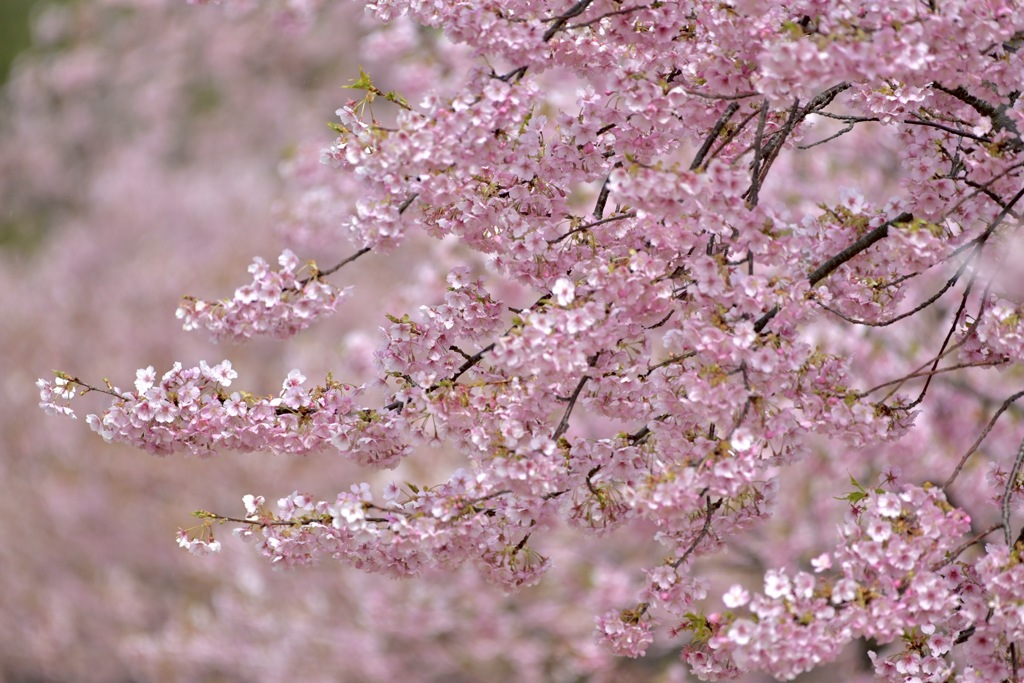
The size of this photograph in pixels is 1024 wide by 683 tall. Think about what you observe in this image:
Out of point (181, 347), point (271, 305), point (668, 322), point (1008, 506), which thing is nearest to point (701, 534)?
point (668, 322)

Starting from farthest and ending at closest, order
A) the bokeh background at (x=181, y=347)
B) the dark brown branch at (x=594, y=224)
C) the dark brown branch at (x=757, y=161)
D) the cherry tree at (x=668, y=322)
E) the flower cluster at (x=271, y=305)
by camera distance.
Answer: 1. the bokeh background at (x=181, y=347)
2. the flower cluster at (x=271, y=305)
3. the dark brown branch at (x=594, y=224)
4. the dark brown branch at (x=757, y=161)
5. the cherry tree at (x=668, y=322)

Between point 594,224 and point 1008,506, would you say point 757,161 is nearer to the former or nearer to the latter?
point 594,224

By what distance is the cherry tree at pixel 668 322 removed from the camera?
8.93 ft

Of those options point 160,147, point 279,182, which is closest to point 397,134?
point 279,182

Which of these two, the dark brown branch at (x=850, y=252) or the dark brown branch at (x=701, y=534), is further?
the dark brown branch at (x=850, y=252)

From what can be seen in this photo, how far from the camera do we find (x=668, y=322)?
126 inches

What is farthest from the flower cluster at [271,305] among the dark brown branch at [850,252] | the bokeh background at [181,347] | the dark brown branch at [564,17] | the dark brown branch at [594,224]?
the bokeh background at [181,347]

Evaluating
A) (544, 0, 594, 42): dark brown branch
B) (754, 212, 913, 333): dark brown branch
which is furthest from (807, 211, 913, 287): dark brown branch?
(544, 0, 594, 42): dark brown branch

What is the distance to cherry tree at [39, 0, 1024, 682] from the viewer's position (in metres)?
2.72

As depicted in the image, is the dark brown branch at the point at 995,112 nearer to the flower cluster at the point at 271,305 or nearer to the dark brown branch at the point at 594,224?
the dark brown branch at the point at 594,224

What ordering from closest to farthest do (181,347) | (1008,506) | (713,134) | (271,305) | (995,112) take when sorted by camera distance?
(1008,506) → (713,134) → (995,112) → (271,305) → (181,347)

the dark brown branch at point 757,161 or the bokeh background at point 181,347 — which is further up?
the bokeh background at point 181,347

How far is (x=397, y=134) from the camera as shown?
2.88 m

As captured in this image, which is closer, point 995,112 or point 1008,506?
point 1008,506
